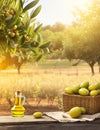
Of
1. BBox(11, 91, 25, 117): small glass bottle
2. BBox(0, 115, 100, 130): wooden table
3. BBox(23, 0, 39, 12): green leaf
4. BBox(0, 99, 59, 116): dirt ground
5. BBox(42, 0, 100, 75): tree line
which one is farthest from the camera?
BBox(42, 0, 100, 75): tree line

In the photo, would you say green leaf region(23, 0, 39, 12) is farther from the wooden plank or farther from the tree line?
the tree line

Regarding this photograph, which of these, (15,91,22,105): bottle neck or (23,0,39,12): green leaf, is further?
(15,91,22,105): bottle neck

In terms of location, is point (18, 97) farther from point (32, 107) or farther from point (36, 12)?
point (32, 107)

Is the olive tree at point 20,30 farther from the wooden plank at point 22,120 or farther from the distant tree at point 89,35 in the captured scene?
the distant tree at point 89,35

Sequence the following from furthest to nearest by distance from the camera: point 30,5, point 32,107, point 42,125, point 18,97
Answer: point 32,107
point 18,97
point 42,125
point 30,5

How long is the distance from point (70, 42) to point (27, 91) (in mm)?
22922

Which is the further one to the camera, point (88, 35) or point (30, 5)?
point (88, 35)

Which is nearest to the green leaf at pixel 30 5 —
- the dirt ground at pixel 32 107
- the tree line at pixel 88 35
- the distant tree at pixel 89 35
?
the dirt ground at pixel 32 107

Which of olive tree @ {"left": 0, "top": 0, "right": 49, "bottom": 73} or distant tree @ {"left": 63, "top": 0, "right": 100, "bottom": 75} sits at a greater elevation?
distant tree @ {"left": 63, "top": 0, "right": 100, "bottom": 75}

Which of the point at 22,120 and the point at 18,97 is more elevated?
the point at 18,97

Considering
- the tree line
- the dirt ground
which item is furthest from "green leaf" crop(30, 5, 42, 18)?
the tree line

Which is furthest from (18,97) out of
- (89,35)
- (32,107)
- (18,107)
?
(89,35)

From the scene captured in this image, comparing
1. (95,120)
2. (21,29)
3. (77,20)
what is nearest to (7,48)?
(21,29)

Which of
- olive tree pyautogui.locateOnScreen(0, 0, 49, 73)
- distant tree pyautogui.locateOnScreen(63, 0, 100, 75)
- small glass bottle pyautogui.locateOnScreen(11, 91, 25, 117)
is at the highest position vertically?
distant tree pyautogui.locateOnScreen(63, 0, 100, 75)
